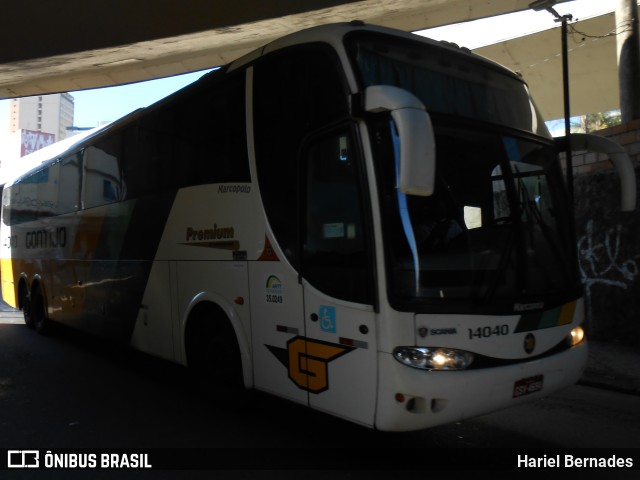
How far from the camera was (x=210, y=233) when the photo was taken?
543 centimetres

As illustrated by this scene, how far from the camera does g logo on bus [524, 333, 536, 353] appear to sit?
398 cm

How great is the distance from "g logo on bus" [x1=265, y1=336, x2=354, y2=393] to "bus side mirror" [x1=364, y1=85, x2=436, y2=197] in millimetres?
1313

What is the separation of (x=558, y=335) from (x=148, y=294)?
4.61 m

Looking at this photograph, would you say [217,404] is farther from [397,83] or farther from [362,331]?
[397,83]

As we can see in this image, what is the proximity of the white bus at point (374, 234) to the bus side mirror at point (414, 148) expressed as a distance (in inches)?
0.5

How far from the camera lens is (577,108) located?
2336 cm

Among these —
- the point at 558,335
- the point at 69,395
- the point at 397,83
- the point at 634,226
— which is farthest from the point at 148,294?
the point at 634,226

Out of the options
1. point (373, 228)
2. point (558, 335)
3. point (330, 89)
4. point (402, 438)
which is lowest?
point (402, 438)

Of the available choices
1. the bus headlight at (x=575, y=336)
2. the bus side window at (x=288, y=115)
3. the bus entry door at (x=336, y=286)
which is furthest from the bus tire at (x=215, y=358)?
the bus headlight at (x=575, y=336)

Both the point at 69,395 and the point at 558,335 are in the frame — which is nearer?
the point at 558,335

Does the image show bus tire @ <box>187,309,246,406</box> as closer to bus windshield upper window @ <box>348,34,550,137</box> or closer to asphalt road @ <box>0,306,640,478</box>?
asphalt road @ <box>0,306,640,478</box>

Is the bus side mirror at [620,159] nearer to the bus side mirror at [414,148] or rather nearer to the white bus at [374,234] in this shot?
the white bus at [374,234]

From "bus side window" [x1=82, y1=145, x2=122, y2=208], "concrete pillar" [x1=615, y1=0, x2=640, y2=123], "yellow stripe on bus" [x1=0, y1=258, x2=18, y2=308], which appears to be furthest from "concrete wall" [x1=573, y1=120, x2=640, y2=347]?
"yellow stripe on bus" [x1=0, y1=258, x2=18, y2=308]

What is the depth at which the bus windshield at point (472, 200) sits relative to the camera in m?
3.68
